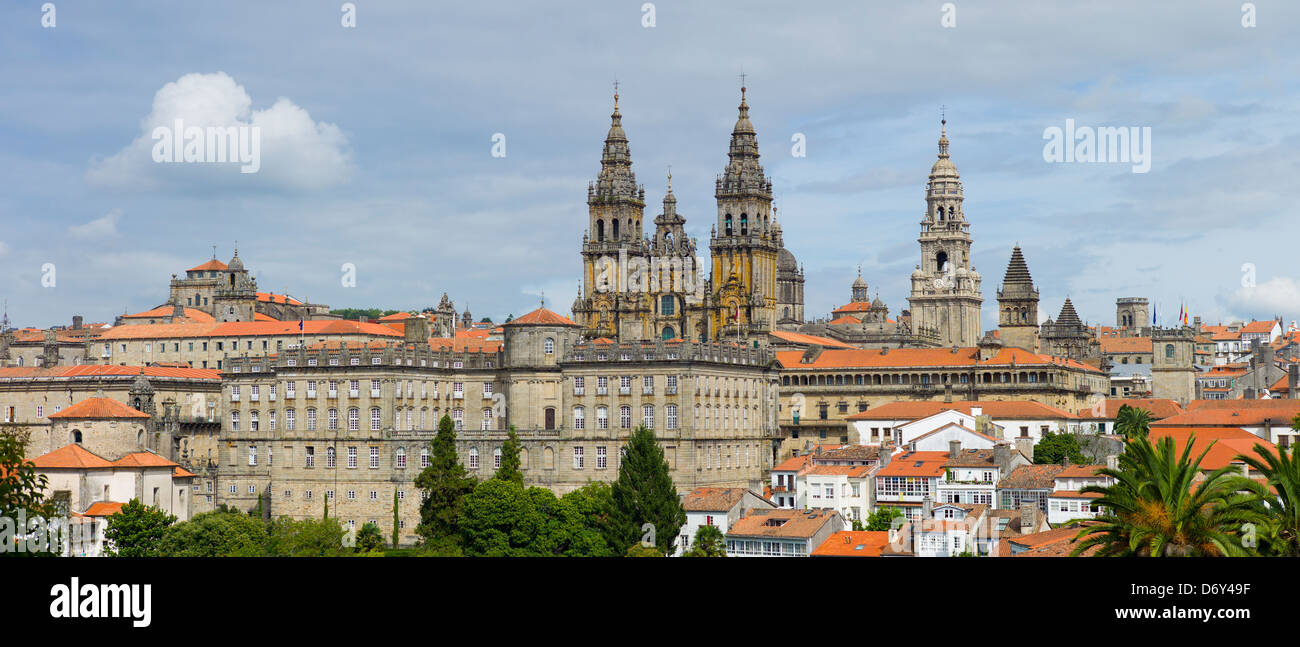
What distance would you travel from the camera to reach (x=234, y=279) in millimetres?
175875

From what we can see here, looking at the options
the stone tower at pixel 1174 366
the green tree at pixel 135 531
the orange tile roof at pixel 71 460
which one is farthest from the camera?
→ the stone tower at pixel 1174 366

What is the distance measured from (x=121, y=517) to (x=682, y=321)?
7811 cm

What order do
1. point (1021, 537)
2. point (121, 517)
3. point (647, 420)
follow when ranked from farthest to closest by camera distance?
point (647, 420)
point (121, 517)
point (1021, 537)

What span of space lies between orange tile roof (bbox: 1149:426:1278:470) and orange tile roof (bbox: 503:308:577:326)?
135 ft

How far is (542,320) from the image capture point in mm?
105875

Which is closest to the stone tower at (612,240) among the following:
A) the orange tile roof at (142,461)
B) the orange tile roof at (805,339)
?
the orange tile roof at (805,339)

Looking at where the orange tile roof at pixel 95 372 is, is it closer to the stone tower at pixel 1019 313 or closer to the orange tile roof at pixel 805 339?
the orange tile roof at pixel 805 339

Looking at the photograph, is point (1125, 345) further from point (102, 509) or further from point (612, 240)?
point (102, 509)

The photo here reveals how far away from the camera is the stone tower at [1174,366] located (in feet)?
479

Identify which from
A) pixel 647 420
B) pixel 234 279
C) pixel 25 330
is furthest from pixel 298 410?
pixel 25 330

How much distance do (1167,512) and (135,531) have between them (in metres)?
66.9

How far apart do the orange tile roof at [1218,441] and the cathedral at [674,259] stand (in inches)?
2281
